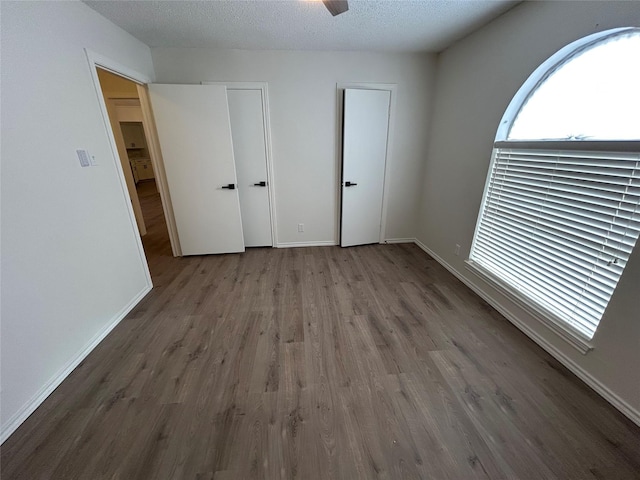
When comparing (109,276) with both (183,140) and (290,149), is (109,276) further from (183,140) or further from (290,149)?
(290,149)

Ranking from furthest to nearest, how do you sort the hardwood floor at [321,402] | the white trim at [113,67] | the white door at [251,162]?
the white door at [251,162]
the white trim at [113,67]
the hardwood floor at [321,402]

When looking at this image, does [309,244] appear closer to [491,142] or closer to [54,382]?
[491,142]

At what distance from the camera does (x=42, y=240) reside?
1.50m

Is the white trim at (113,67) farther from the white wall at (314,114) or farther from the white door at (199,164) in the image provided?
the white wall at (314,114)

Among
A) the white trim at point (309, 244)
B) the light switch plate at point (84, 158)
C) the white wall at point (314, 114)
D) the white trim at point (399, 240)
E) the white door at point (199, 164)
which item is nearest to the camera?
the light switch plate at point (84, 158)

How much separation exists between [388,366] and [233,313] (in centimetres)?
135

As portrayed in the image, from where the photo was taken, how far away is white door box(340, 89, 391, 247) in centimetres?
309

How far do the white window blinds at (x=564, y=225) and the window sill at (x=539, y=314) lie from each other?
3cm

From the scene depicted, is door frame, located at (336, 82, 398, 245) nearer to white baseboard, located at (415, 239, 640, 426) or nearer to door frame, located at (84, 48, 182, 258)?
white baseboard, located at (415, 239, 640, 426)

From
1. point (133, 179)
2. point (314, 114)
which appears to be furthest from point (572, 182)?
point (133, 179)

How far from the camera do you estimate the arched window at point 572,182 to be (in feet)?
4.56

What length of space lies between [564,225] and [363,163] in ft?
7.09

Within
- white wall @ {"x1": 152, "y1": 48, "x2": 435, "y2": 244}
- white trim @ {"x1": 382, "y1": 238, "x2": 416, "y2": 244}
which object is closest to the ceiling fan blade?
white wall @ {"x1": 152, "y1": 48, "x2": 435, "y2": 244}

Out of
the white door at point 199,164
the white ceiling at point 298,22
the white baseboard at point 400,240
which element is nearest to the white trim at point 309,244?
the white door at point 199,164
